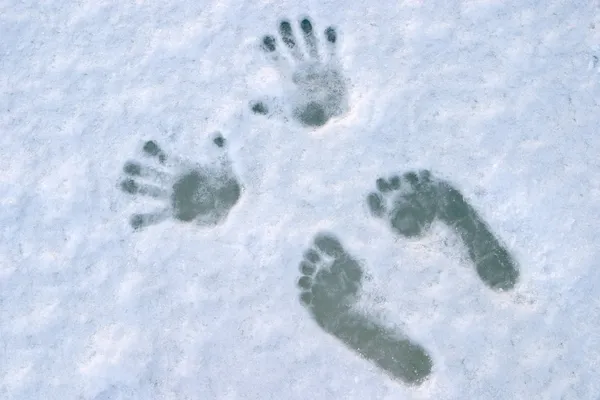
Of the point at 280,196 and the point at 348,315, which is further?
the point at 280,196

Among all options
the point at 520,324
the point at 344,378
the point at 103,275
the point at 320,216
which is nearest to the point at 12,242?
the point at 103,275

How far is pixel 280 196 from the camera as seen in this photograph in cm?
254

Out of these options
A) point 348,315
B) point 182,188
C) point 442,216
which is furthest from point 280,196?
point 442,216

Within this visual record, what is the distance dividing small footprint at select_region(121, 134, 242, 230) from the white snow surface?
5 centimetres

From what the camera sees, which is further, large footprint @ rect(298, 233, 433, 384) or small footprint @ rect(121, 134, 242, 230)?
small footprint @ rect(121, 134, 242, 230)

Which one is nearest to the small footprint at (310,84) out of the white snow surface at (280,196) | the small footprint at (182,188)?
the white snow surface at (280,196)

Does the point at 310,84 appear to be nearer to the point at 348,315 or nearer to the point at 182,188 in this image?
the point at 182,188

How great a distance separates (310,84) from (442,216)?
83 cm

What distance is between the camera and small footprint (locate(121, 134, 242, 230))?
252 centimetres

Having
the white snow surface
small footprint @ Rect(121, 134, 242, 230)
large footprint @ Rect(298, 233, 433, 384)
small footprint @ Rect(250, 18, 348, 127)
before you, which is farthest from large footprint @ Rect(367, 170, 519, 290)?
small footprint @ Rect(121, 134, 242, 230)

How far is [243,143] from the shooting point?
2.58 metres

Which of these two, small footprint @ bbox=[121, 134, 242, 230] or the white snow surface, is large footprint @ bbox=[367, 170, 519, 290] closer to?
the white snow surface

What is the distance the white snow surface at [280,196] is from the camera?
2420 millimetres

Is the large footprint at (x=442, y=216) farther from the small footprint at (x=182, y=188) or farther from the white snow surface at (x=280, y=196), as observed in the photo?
the small footprint at (x=182, y=188)
